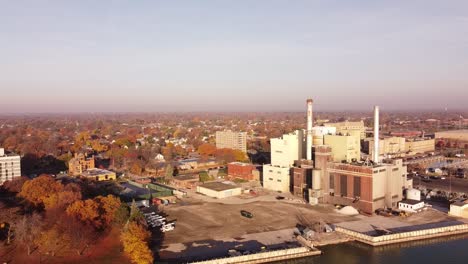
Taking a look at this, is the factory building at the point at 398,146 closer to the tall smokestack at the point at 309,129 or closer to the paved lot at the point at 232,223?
the tall smokestack at the point at 309,129

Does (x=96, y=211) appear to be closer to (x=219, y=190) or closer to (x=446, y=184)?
(x=219, y=190)

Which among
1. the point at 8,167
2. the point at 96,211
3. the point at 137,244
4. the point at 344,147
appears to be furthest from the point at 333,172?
the point at 8,167

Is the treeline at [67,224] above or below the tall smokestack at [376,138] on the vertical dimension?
below

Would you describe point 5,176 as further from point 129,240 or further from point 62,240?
point 129,240

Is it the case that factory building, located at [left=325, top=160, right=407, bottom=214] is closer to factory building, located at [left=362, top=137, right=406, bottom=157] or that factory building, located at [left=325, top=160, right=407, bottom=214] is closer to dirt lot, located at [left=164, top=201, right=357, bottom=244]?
dirt lot, located at [left=164, top=201, right=357, bottom=244]

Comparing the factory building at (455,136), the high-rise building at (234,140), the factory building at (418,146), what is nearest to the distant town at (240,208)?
the factory building at (418,146)

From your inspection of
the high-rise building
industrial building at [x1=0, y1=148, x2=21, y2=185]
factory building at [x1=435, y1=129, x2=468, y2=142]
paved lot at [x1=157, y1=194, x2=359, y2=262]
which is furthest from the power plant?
factory building at [x1=435, y1=129, x2=468, y2=142]
